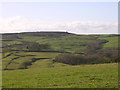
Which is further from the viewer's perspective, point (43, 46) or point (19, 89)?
point (43, 46)

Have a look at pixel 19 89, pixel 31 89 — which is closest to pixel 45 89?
pixel 31 89

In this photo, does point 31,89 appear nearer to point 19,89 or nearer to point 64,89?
point 19,89

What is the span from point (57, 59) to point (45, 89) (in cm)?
9008

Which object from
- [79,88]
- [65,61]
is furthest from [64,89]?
[65,61]

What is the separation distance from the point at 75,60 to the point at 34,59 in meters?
22.9

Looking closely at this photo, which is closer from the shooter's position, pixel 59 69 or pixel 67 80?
pixel 67 80

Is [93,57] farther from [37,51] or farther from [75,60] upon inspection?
[37,51]

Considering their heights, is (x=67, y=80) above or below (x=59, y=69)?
above

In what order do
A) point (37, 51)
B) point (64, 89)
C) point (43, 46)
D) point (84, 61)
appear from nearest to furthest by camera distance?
point (64, 89), point (84, 61), point (37, 51), point (43, 46)

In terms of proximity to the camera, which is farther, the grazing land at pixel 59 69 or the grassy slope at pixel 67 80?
the grazing land at pixel 59 69

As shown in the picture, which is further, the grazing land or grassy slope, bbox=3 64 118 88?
the grazing land

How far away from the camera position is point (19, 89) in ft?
A: 52.7


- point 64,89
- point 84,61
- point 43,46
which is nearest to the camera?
point 64,89

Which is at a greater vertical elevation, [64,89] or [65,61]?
[64,89]
